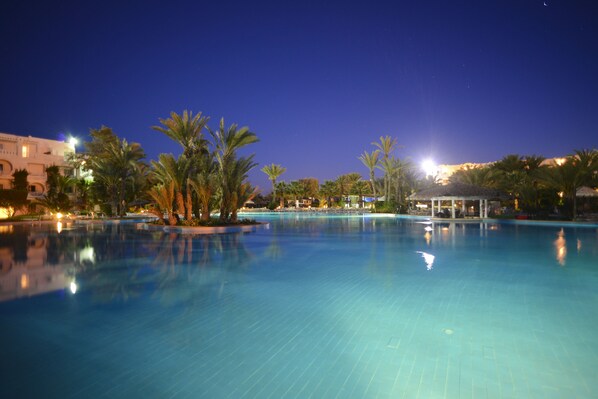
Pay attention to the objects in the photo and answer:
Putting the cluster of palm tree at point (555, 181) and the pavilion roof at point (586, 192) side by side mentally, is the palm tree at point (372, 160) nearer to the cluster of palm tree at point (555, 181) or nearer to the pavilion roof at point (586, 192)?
the cluster of palm tree at point (555, 181)

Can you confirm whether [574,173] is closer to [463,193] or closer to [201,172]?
[463,193]

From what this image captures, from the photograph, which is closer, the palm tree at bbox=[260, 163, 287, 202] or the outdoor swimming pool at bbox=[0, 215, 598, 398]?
the outdoor swimming pool at bbox=[0, 215, 598, 398]

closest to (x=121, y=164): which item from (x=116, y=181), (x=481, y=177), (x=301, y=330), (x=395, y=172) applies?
(x=116, y=181)

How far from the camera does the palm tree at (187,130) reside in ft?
73.8

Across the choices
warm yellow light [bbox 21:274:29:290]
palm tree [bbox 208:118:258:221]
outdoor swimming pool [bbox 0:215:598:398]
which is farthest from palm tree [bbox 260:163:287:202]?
warm yellow light [bbox 21:274:29:290]

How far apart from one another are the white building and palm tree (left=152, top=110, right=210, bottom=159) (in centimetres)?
2433

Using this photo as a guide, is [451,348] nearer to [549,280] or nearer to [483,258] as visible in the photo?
[549,280]

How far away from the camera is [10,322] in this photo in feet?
16.2

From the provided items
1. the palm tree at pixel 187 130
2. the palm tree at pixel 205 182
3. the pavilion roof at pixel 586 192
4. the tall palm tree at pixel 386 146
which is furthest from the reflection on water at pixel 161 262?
the tall palm tree at pixel 386 146

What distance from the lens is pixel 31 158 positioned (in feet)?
129

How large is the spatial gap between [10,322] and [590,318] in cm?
758

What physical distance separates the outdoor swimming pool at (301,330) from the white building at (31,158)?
35828 mm

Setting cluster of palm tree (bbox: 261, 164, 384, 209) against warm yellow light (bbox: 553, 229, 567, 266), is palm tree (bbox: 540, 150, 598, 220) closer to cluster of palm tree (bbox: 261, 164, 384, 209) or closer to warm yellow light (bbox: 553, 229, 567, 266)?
warm yellow light (bbox: 553, 229, 567, 266)

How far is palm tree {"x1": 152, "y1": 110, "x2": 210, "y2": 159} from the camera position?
2250 cm
